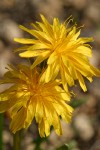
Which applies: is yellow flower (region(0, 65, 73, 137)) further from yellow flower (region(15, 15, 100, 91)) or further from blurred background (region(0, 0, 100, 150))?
blurred background (region(0, 0, 100, 150))

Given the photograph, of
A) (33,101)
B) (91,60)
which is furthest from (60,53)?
(91,60)

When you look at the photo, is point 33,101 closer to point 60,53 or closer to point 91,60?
point 60,53

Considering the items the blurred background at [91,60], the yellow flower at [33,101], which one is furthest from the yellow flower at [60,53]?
the blurred background at [91,60]

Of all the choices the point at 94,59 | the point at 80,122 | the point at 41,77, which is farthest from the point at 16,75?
the point at 94,59

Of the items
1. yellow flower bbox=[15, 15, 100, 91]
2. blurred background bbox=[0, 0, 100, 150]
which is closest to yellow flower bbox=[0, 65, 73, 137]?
yellow flower bbox=[15, 15, 100, 91]

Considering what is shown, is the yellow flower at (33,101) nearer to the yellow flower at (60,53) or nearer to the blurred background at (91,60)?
the yellow flower at (60,53)
